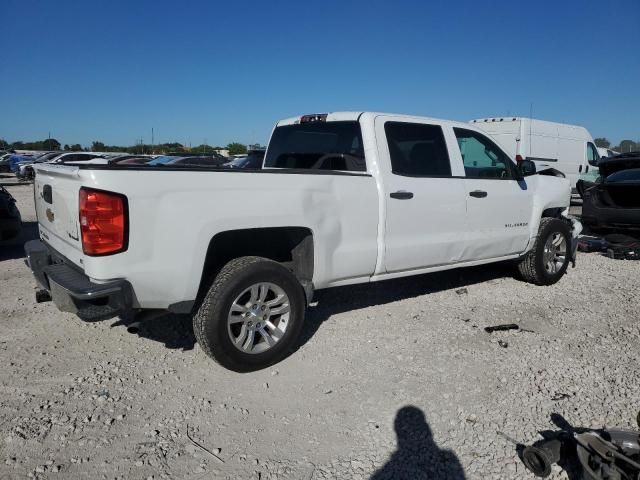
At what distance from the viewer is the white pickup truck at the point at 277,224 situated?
2.95 meters

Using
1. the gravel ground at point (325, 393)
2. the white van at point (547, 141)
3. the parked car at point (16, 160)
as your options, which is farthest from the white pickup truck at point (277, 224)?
the parked car at point (16, 160)

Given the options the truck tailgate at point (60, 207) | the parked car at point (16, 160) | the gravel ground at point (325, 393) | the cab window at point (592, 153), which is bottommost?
the parked car at point (16, 160)

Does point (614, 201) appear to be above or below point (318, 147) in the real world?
below

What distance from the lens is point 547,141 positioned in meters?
15.5

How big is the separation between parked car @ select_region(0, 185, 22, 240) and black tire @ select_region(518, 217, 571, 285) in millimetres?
7076

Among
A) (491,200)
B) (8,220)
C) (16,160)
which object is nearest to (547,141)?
(491,200)

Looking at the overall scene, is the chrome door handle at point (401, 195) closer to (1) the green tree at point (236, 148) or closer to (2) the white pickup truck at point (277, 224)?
(2) the white pickup truck at point (277, 224)

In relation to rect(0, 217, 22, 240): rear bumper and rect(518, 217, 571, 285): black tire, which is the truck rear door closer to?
rect(518, 217, 571, 285): black tire

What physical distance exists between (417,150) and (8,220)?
19.6 feet

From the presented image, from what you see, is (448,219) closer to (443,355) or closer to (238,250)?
(443,355)

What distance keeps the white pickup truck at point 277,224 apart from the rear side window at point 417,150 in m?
0.01

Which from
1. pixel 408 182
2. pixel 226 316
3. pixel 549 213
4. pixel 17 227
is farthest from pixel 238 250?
pixel 17 227

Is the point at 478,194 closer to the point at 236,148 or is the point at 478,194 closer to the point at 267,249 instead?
the point at 267,249

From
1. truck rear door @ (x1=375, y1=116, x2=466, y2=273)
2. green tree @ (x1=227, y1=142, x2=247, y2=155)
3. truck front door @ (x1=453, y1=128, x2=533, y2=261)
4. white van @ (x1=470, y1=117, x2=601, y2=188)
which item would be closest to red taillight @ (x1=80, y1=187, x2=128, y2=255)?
truck rear door @ (x1=375, y1=116, x2=466, y2=273)
